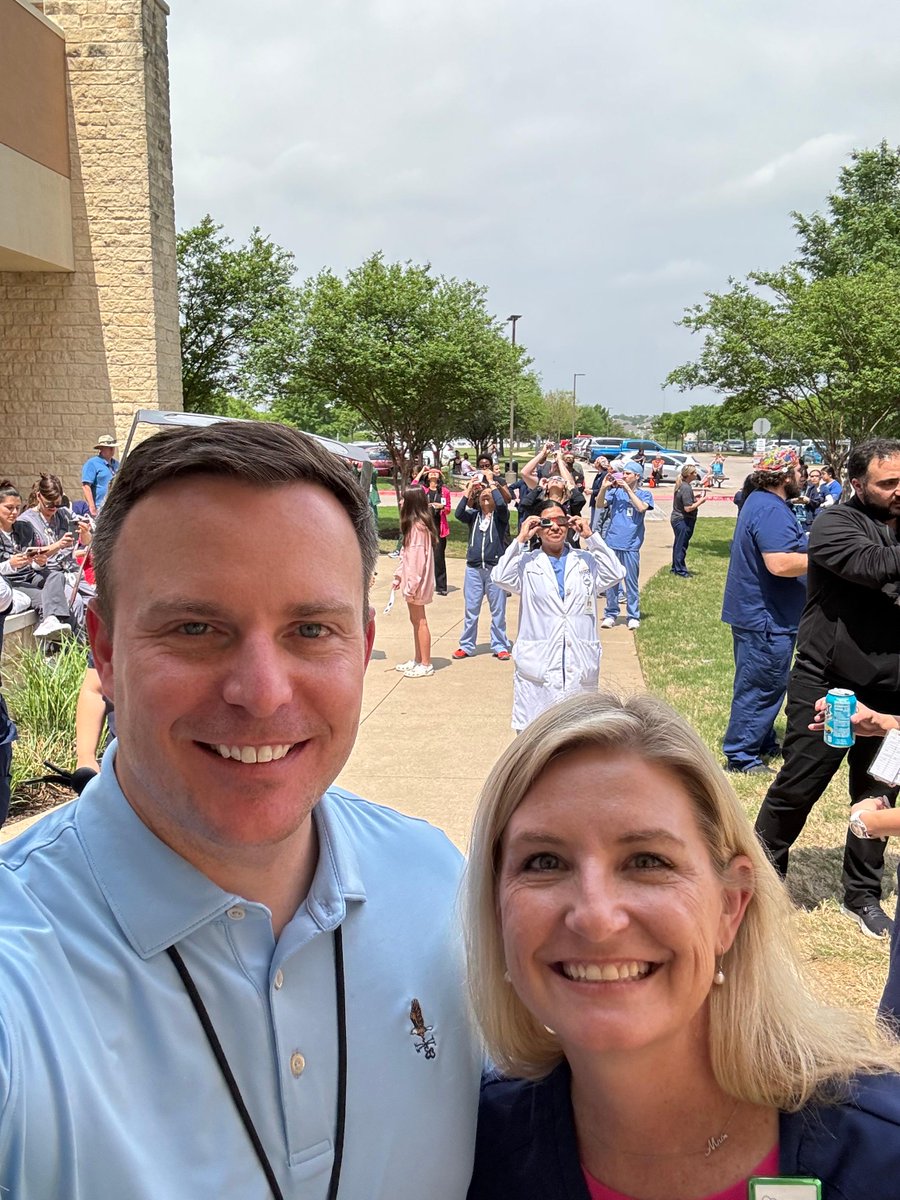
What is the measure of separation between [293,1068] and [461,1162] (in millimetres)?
380

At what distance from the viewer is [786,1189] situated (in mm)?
1330

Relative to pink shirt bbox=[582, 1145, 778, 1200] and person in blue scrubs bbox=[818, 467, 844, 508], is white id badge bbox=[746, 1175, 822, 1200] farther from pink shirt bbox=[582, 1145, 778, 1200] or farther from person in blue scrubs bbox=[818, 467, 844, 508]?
person in blue scrubs bbox=[818, 467, 844, 508]

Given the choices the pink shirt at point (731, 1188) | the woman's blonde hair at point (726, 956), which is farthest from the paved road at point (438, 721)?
the pink shirt at point (731, 1188)

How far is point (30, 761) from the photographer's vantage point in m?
5.84

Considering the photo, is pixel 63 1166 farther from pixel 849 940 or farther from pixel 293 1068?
pixel 849 940

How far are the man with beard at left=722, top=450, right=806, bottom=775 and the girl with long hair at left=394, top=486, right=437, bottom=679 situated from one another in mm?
3576

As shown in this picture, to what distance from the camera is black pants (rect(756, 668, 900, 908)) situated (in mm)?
4191

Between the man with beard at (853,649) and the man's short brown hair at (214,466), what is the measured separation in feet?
11.2

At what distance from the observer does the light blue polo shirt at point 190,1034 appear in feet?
3.36

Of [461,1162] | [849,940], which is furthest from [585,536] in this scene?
[461,1162]

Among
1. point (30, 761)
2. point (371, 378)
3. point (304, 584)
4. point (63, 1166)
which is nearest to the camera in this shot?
point (63, 1166)

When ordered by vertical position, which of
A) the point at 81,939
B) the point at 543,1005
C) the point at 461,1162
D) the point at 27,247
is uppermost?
the point at 27,247

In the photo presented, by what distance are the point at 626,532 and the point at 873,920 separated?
7777 millimetres

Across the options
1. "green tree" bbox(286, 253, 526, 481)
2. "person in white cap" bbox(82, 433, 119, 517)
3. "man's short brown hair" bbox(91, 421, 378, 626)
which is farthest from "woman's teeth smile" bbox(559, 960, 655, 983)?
"green tree" bbox(286, 253, 526, 481)
